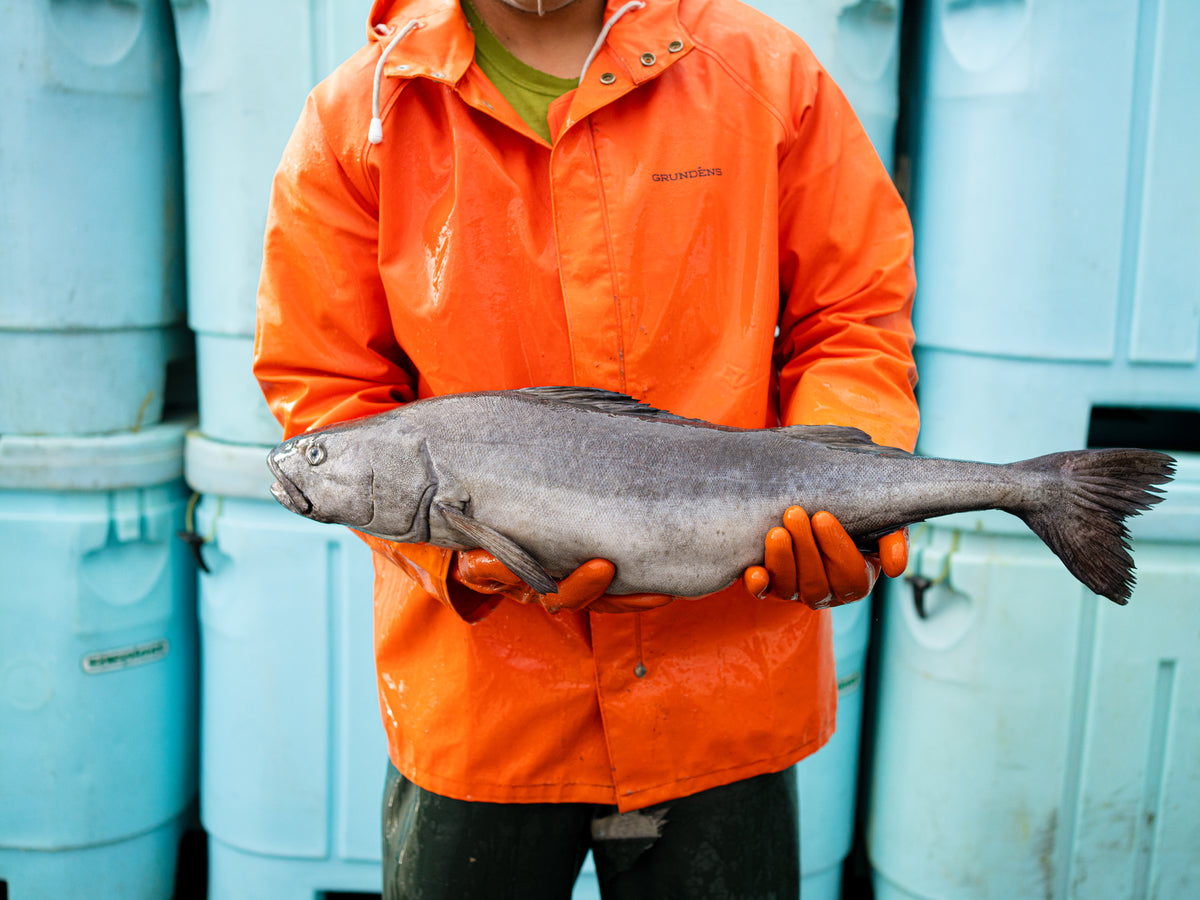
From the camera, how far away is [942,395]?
224cm

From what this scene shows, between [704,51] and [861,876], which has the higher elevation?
[704,51]

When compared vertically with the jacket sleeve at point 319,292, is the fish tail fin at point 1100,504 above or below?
below

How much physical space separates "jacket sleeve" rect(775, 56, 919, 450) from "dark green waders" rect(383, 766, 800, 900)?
1.99 ft

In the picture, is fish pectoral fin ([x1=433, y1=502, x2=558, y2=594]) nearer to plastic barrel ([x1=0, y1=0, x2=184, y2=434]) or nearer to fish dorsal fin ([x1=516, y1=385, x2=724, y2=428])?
fish dorsal fin ([x1=516, y1=385, x2=724, y2=428])

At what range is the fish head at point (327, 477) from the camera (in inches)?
53.7

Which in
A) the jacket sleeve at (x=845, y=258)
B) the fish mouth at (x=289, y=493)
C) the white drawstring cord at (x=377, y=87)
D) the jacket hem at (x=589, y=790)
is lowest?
the jacket hem at (x=589, y=790)

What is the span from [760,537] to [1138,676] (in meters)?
1.27

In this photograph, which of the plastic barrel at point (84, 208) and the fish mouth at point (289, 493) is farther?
Answer: the plastic barrel at point (84, 208)

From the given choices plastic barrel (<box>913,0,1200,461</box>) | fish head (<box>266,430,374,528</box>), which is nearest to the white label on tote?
fish head (<box>266,430,374,528</box>)

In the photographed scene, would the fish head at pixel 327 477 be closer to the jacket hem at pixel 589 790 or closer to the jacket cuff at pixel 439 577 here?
the jacket cuff at pixel 439 577

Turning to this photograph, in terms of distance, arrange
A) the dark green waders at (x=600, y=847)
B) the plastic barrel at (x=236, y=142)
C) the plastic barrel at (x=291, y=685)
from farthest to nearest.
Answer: the plastic barrel at (x=291, y=685)
the plastic barrel at (x=236, y=142)
the dark green waders at (x=600, y=847)

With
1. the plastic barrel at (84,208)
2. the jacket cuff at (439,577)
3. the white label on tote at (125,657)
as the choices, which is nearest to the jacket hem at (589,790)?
the jacket cuff at (439,577)

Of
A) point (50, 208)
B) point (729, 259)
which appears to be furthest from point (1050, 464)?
point (50, 208)

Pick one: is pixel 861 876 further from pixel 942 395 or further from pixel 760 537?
pixel 760 537
